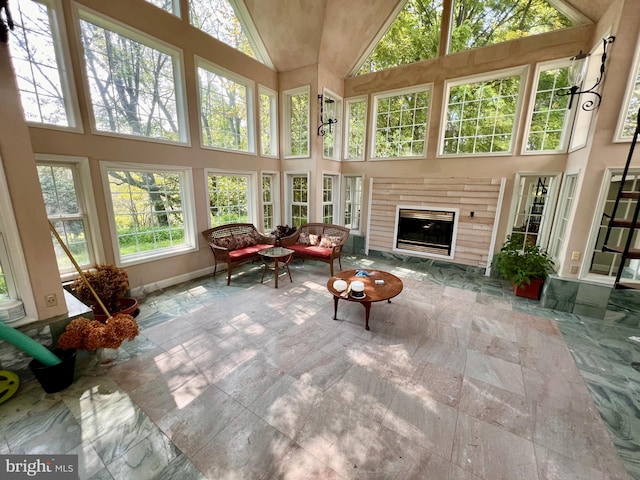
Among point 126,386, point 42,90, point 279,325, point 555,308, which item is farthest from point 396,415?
point 42,90

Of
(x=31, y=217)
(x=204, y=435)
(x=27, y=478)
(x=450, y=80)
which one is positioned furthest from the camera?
(x=450, y=80)

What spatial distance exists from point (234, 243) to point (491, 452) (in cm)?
447

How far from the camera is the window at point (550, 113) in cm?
418

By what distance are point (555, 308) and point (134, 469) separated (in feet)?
16.8

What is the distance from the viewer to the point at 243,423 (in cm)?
188

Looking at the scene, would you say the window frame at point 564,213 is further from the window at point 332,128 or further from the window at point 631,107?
the window at point 332,128

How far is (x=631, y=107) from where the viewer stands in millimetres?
3080

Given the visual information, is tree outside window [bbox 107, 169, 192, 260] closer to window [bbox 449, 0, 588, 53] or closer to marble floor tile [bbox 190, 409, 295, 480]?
marble floor tile [bbox 190, 409, 295, 480]

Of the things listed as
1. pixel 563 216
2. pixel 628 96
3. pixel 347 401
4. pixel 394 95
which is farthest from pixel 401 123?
pixel 347 401

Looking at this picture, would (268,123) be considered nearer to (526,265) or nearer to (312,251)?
(312,251)

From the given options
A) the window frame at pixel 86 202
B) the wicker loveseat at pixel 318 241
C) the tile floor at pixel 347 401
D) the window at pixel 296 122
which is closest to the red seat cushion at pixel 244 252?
the wicker loveseat at pixel 318 241

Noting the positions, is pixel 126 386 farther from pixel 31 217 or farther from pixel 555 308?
pixel 555 308

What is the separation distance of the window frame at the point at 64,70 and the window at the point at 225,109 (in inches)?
67.2

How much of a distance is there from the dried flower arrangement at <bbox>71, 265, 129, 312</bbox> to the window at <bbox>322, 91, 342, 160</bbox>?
4.43 metres
